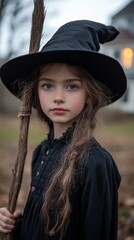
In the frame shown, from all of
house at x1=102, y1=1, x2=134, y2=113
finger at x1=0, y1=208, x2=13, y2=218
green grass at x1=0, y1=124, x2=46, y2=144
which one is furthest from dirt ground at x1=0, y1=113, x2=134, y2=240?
house at x1=102, y1=1, x2=134, y2=113

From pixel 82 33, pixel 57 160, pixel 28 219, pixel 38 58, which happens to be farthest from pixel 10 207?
pixel 82 33

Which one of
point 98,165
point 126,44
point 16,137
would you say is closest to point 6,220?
point 98,165

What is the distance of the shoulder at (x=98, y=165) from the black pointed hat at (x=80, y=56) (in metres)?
0.38

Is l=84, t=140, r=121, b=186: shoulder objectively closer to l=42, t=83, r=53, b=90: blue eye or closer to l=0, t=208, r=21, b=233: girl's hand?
l=42, t=83, r=53, b=90: blue eye

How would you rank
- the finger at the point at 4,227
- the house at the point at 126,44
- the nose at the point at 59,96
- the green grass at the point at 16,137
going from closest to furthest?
the nose at the point at 59,96 < the finger at the point at 4,227 < the green grass at the point at 16,137 < the house at the point at 126,44

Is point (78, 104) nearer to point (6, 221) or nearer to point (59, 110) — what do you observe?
point (59, 110)

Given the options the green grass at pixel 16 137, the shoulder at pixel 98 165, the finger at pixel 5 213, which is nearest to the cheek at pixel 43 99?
Result: the shoulder at pixel 98 165

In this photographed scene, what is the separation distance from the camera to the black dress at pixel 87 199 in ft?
5.91

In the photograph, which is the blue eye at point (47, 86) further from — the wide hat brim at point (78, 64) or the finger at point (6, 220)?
the finger at point (6, 220)

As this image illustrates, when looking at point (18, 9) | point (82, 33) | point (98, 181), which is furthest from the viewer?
point (18, 9)

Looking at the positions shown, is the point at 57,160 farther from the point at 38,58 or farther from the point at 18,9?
the point at 18,9

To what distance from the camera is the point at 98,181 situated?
1798mm

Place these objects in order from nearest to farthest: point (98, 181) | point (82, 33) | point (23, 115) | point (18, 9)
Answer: point (98, 181)
point (82, 33)
point (23, 115)
point (18, 9)

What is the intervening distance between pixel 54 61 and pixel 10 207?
0.80 m
